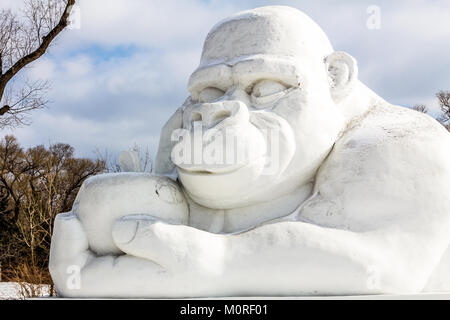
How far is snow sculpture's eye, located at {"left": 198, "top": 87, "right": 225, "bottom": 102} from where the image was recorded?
10.0 ft

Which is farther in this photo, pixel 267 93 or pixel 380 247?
pixel 267 93

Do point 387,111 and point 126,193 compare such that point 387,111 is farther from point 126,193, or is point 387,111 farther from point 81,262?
point 81,262

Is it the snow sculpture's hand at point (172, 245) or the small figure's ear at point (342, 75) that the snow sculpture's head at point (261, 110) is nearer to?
the small figure's ear at point (342, 75)

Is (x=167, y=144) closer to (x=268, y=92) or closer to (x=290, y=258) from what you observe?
(x=268, y=92)

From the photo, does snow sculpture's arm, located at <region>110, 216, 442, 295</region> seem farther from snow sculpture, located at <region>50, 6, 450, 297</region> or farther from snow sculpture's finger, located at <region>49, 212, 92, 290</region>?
snow sculpture's finger, located at <region>49, 212, 92, 290</region>

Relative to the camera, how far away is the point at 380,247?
2504mm

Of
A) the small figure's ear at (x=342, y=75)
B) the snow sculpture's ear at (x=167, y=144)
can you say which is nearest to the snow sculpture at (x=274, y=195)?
the small figure's ear at (x=342, y=75)

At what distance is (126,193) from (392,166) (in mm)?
1320

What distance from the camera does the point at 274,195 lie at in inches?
114

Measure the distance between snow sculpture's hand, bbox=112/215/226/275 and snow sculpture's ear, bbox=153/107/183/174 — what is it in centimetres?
73
